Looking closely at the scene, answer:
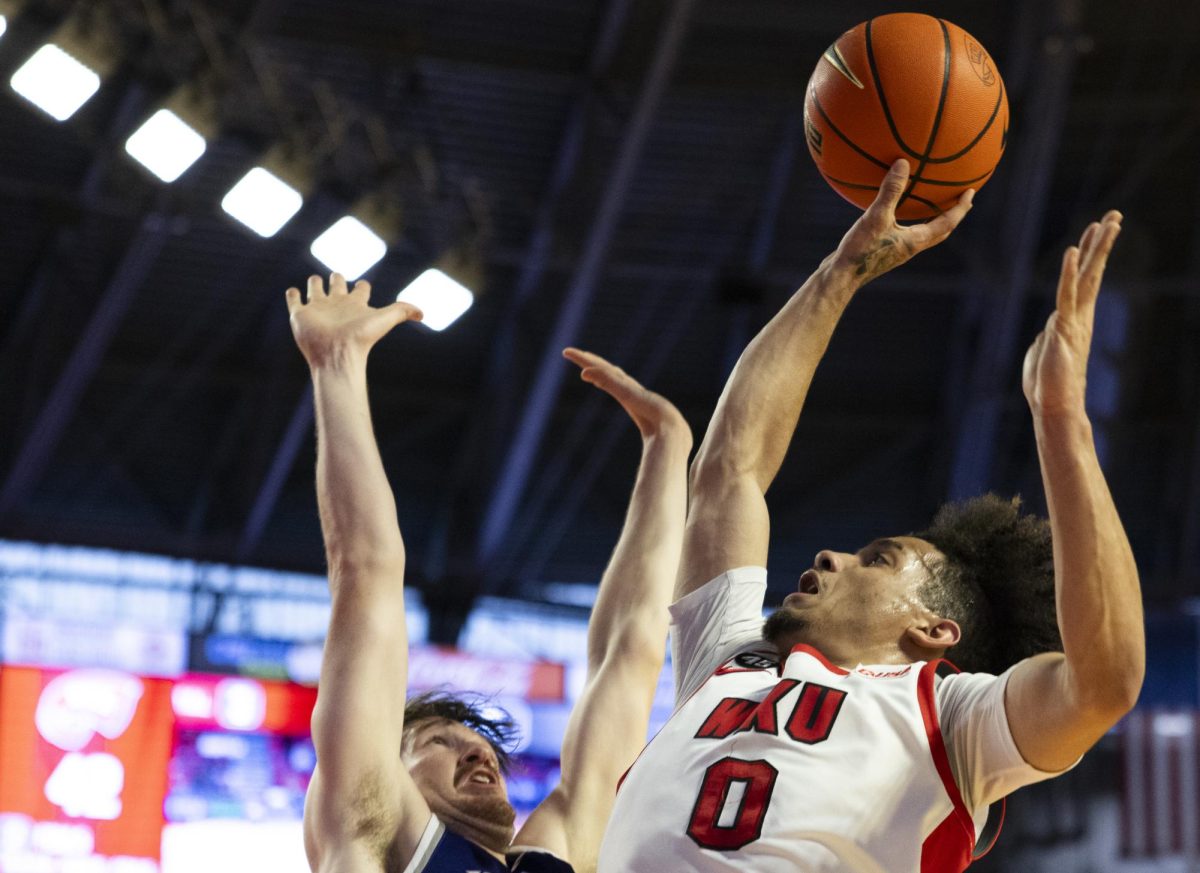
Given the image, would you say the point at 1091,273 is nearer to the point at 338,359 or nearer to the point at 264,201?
the point at 338,359

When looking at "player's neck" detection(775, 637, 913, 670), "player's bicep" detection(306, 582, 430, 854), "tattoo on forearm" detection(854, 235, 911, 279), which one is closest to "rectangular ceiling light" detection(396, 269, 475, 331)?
"player's bicep" detection(306, 582, 430, 854)

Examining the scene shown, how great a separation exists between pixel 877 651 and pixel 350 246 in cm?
681

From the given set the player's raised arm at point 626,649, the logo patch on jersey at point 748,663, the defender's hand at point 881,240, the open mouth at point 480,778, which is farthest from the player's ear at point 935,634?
the open mouth at point 480,778

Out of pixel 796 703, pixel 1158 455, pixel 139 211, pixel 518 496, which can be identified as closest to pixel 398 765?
pixel 796 703

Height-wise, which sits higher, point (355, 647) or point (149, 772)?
point (355, 647)

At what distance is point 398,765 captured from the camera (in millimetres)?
3111

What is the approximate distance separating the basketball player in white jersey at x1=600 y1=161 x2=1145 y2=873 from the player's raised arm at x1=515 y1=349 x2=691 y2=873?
45cm

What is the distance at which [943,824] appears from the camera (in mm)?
2432

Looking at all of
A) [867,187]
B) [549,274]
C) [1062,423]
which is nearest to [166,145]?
[549,274]

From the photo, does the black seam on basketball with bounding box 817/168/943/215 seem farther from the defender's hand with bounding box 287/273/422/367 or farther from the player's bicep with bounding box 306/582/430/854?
the player's bicep with bounding box 306/582/430/854

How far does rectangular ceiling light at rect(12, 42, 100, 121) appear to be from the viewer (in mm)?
7543

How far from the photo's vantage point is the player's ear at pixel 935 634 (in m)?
2.76

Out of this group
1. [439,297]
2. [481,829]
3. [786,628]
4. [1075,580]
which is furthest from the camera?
[439,297]

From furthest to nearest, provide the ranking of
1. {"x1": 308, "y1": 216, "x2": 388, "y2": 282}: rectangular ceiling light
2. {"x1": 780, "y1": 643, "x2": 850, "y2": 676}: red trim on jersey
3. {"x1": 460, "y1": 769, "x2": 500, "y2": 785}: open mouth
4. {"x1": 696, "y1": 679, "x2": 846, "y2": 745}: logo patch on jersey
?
{"x1": 308, "y1": 216, "x2": 388, "y2": 282}: rectangular ceiling light
{"x1": 460, "y1": 769, "x2": 500, "y2": 785}: open mouth
{"x1": 780, "y1": 643, "x2": 850, "y2": 676}: red trim on jersey
{"x1": 696, "y1": 679, "x2": 846, "y2": 745}: logo patch on jersey
